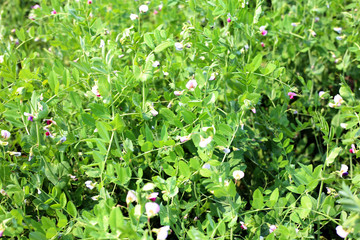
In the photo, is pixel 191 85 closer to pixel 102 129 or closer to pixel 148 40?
pixel 148 40

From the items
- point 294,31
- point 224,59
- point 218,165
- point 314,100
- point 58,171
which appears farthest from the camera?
point 294,31

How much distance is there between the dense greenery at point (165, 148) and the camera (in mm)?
1315

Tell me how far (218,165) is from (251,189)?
47cm

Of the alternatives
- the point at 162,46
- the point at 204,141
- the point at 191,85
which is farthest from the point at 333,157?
the point at 162,46

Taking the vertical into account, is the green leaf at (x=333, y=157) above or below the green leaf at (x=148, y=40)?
below

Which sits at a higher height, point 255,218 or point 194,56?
point 194,56

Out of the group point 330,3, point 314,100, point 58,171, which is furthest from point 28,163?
point 330,3

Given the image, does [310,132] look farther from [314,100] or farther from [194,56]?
[194,56]

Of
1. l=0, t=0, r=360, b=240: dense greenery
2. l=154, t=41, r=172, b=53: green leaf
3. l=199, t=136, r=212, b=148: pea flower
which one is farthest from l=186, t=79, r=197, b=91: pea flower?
l=199, t=136, r=212, b=148: pea flower

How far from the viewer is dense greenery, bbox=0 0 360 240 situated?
4.32 ft

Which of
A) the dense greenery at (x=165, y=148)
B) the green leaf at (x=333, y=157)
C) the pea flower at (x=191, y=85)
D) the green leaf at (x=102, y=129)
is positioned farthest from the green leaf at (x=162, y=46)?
the green leaf at (x=333, y=157)

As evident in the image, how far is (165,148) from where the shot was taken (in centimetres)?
149

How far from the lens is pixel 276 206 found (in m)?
1.45

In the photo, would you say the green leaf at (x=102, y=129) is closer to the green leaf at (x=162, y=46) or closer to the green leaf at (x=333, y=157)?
the green leaf at (x=162, y=46)
